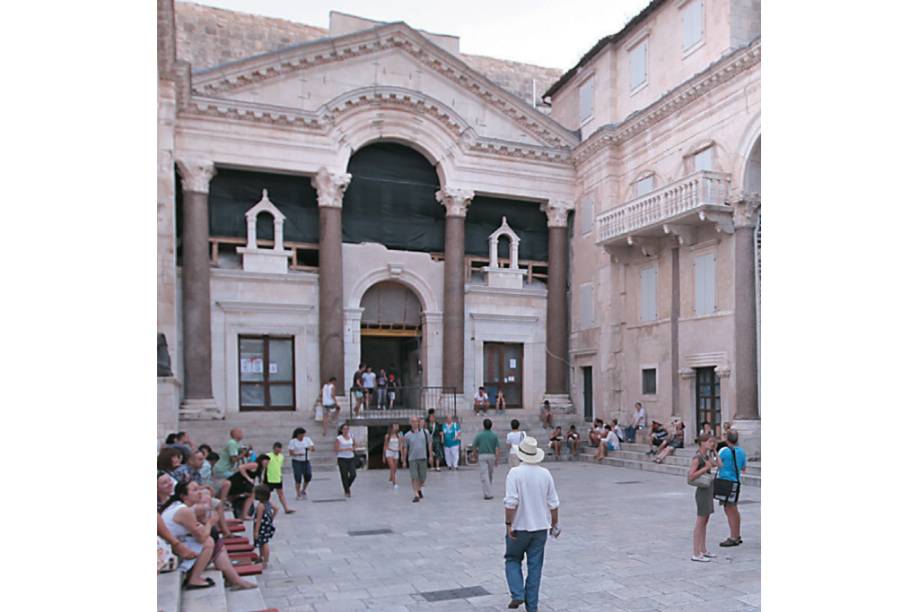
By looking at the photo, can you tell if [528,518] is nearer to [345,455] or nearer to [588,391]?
[345,455]

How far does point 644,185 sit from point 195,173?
13.9 m

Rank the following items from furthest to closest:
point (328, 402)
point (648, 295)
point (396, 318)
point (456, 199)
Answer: point (396, 318) < point (456, 199) < point (648, 295) < point (328, 402)

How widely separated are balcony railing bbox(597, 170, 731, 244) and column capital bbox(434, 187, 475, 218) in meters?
4.62

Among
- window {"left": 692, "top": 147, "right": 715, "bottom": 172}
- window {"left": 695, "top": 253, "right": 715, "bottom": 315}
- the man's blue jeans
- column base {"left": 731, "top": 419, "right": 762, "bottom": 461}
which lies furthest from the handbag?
window {"left": 692, "top": 147, "right": 715, "bottom": 172}

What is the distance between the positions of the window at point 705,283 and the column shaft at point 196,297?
573 inches

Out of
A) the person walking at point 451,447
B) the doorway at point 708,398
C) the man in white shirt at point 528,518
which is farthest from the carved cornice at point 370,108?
the man in white shirt at point 528,518

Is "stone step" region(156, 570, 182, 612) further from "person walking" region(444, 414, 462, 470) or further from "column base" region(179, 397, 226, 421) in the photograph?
"column base" region(179, 397, 226, 421)

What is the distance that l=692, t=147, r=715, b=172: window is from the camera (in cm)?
2092

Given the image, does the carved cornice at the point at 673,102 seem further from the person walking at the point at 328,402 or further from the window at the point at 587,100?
the person walking at the point at 328,402

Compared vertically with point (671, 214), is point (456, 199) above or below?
above

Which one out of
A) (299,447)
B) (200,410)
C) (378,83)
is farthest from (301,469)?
(378,83)

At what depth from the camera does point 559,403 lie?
2683cm

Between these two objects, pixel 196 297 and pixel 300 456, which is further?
pixel 196 297
